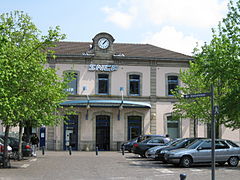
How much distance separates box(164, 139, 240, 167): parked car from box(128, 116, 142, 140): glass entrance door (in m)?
16.8

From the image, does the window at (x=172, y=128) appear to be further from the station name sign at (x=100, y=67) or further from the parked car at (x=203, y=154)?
the parked car at (x=203, y=154)

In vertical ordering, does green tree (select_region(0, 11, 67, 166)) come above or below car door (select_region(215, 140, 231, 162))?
above

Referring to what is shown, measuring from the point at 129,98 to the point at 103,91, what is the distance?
258cm

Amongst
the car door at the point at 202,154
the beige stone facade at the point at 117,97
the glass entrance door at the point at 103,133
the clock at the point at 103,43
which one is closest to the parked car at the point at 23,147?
the beige stone facade at the point at 117,97

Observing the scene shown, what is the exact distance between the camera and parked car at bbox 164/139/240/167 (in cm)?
1939

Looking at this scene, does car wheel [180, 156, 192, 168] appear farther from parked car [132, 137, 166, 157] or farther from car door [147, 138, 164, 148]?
car door [147, 138, 164, 148]

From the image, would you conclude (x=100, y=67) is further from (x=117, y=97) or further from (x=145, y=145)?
(x=145, y=145)

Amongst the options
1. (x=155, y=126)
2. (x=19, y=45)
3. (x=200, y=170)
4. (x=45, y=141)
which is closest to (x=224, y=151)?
(x=200, y=170)

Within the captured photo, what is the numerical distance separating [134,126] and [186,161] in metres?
17.5

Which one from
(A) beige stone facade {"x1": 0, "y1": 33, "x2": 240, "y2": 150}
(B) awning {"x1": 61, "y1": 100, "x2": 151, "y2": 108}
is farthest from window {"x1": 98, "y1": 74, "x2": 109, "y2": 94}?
(B) awning {"x1": 61, "y1": 100, "x2": 151, "y2": 108}

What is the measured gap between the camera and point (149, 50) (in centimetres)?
3959

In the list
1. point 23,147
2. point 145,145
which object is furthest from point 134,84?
point 23,147

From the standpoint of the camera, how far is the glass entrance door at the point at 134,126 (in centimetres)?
3675

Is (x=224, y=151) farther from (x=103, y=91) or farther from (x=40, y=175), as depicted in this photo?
(x=103, y=91)
